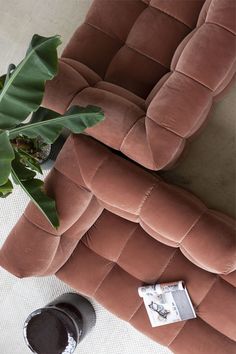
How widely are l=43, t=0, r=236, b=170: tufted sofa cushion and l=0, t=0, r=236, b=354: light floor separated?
32 centimetres

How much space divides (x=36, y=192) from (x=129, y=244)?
508 millimetres

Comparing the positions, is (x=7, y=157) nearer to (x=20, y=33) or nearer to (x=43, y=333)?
(x=43, y=333)

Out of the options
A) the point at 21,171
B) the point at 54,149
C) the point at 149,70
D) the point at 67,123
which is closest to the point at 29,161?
the point at 21,171

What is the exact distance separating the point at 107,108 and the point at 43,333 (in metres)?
1.03

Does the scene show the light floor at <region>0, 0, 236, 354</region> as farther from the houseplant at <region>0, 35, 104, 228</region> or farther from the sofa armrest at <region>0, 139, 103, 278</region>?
the houseplant at <region>0, 35, 104, 228</region>

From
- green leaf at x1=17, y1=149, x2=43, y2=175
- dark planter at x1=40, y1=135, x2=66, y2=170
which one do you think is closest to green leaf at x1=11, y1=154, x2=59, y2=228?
green leaf at x1=17, y1=149, x2=43, y2=175

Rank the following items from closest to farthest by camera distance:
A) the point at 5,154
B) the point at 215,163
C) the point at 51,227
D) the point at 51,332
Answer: the point at 5,154
the point at 51,227
the point at 51,332
the point at 215,163

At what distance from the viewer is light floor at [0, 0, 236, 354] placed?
2125 mm

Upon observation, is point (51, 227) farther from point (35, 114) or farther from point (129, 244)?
point (35, 114)

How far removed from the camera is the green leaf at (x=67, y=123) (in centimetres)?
156

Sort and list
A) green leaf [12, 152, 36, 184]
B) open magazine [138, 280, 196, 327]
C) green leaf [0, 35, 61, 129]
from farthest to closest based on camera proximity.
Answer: open magazine [138, 280, 196, 327], green leaf [12, 152, 36, 184], green leaf [0, 35, 61, 129]

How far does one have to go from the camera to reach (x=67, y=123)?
1584 millimetres

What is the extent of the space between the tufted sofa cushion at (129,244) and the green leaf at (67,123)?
0.21m

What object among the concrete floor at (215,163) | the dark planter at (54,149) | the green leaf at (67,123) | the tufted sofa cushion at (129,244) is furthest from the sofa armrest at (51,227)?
the concrete floor at (215,163)
